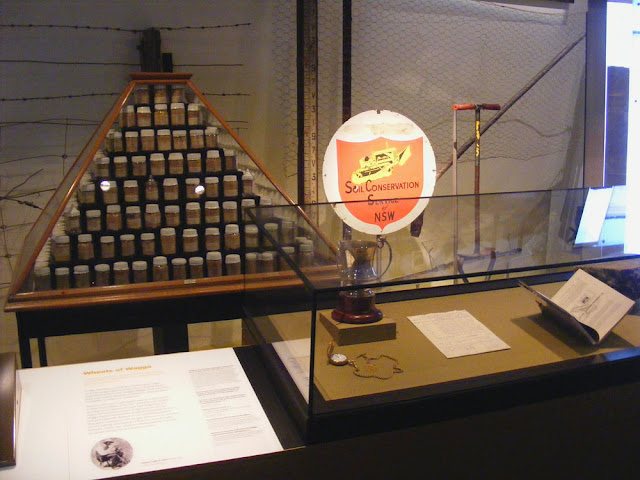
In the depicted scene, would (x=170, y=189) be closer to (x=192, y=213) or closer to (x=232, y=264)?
(x=192, y=213)

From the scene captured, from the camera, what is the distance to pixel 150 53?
297 centimetres

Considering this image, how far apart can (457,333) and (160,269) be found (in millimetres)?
1146

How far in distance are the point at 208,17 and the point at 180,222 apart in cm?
142

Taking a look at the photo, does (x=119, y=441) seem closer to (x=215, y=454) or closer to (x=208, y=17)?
(x=215, y=454)

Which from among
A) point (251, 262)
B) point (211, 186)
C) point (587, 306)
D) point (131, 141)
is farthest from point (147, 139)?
point (587, 306)

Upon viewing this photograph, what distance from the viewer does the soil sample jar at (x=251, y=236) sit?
170 cm

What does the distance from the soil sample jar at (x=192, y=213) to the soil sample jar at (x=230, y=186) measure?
0.12m

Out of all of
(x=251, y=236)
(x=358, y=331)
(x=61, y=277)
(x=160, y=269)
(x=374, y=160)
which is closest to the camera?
(x=358, y=331)

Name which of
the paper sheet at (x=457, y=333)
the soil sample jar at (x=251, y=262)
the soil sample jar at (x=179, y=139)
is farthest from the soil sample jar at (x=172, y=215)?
the paper sheet at (x=457, y=333)

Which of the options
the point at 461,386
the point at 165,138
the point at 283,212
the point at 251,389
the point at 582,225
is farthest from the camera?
the point at 165,138

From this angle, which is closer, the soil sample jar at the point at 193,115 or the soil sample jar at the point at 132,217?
the soil sample jar at the point at 132,217

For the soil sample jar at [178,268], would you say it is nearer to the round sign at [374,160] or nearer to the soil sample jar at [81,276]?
the soil sample jar at [81,276]

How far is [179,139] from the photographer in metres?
2.41

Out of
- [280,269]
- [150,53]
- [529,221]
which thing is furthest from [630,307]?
Result: [150,53]
